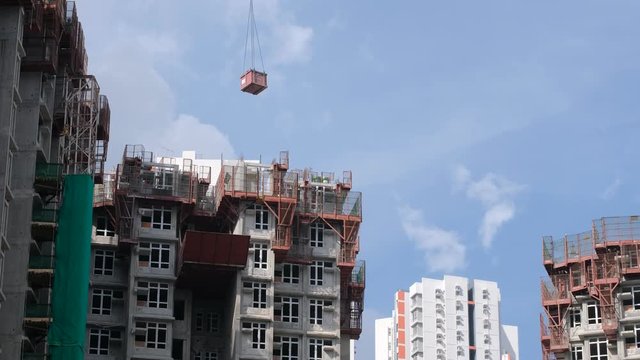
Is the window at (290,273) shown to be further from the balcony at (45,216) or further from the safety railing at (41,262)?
the safety railing at (41,262)

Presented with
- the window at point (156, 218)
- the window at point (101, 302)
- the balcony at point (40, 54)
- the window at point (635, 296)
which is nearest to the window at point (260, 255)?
the window at point (156, 218)

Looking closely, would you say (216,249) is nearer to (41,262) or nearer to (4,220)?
(41,262)

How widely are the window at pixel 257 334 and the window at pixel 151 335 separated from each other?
27.1 feet

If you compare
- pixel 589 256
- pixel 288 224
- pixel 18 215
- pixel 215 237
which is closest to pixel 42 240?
pixel 18 215

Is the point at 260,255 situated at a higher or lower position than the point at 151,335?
higher

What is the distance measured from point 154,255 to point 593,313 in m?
46.0

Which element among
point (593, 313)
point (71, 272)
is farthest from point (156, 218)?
point (593, 313)

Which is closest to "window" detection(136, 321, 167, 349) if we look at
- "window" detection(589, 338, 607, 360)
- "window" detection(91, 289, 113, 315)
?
"window" detection(91, 289, 113, 315)

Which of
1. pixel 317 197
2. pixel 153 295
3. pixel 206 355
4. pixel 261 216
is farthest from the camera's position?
pixel 317 197

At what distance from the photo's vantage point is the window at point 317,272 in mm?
157875

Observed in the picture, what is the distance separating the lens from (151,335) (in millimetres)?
150750

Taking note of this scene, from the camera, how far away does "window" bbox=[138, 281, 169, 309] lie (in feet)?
499

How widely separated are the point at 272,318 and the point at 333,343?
7912 millimetres

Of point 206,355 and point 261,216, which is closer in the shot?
point 261,216
